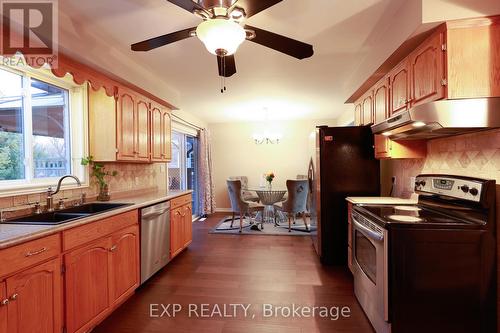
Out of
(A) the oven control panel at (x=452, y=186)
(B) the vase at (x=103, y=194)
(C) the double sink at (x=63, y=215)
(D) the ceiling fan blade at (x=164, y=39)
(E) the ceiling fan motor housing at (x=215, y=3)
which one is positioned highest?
(E) the ceiling fan motor housing at (x=215, y=3)

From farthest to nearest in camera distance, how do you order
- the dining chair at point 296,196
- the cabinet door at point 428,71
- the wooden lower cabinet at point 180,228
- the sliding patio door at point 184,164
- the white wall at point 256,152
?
1. the white wall at point 256,152
2. the sliding patio door at point 184,164
3. the dining chair at point 296,196
4. the wooden lower cabinet at point 180,228
5. the cabinet door at point 428,71

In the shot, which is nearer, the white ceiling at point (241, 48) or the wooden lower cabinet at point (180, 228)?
the white ceiling at point (241, 48)

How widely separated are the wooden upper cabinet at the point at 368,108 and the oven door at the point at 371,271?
1.32m

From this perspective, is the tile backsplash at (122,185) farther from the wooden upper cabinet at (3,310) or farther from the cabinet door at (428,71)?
the cabinet door at (428,71)

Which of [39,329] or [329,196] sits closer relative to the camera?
[39,329]

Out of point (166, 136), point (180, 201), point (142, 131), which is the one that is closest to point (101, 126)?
point (142, 131)

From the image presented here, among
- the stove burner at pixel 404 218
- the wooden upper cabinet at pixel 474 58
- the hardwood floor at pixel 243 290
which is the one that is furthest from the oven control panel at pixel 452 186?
the hardwood floor at pixel 243 290

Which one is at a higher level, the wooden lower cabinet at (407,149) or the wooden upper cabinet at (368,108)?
the wooden upper cabinet at (368,108)

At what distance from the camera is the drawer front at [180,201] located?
3.22m

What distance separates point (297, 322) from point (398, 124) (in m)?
1.75

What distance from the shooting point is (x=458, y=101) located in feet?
5.05

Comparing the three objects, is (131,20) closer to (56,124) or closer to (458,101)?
(56,124)

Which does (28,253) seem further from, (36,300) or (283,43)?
(283,43)

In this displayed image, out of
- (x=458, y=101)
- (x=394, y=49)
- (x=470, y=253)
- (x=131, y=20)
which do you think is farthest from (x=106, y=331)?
(x=394, y=49)
